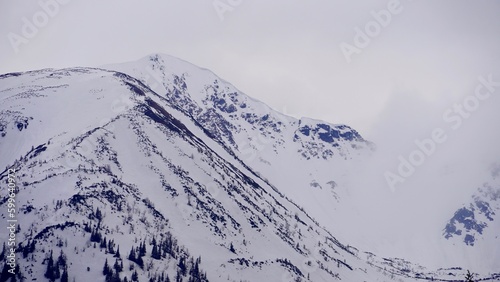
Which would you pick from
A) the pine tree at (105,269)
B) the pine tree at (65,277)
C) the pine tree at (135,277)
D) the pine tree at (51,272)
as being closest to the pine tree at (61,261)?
the pine tree at (51,272)

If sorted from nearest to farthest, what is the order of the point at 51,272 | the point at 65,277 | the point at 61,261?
the point at 65,277 → the point at 51,272 → the point at 61,261

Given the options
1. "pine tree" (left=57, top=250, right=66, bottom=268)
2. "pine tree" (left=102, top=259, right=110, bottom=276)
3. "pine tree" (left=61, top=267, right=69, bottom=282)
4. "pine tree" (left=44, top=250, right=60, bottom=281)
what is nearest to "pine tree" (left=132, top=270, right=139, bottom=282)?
"pine tree" (left=102, top=259, right=110, bottom=276)

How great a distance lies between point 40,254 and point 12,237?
478 inches

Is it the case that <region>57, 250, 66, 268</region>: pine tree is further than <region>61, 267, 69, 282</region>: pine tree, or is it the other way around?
<region>57, 250, 66, 268</region>: pine tree

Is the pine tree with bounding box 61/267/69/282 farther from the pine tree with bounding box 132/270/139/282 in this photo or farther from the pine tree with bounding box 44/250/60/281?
the pine tree with bounding box 132/270/139/282

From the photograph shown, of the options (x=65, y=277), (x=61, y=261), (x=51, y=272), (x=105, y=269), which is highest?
(x=105, y=269)

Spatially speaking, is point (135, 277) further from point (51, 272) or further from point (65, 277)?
point (51, 272)

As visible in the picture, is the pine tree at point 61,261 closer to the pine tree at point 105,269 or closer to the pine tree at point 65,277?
the pine tree at point 65,277

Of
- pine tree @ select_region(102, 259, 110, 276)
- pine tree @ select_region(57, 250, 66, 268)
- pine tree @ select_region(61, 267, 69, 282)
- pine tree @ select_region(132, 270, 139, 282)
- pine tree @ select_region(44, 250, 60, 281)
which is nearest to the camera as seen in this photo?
pine tree @ select_region(61, 267, 69, 282)

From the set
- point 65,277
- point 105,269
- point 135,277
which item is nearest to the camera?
point 65,277

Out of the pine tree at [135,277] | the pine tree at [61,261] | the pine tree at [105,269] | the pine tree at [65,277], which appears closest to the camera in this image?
the pine tree at [65,277]

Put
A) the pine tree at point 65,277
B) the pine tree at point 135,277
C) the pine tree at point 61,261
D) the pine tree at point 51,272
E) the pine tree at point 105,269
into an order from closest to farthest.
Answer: the pine tree at point 65,277 < the pine tree at point 51,272 < the pine tree at point 61,261 < the pine tree at point 105,269 < the pine tree at point 135,277

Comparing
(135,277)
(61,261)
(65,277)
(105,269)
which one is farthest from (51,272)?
(135,277)

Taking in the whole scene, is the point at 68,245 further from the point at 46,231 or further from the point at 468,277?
the point at 468,277
